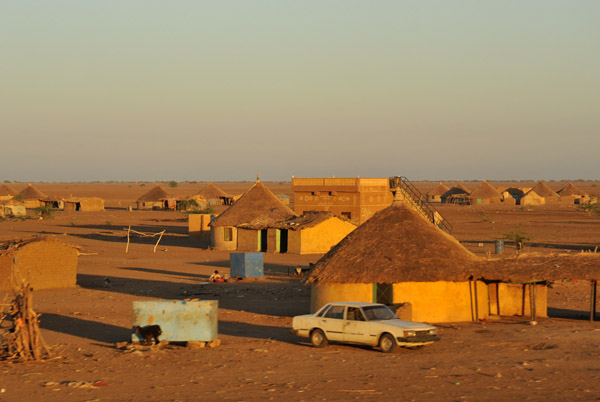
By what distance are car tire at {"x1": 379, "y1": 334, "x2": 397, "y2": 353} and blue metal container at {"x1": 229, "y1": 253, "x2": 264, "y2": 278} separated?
16908 mm

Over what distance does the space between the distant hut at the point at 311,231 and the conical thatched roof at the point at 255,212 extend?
1268 mm

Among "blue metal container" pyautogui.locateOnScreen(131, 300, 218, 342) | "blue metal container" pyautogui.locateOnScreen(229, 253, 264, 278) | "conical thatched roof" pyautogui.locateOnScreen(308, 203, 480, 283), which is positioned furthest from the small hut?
"blue metal container" pyautogui.locateOnScreen(131, 300, 218, 342)

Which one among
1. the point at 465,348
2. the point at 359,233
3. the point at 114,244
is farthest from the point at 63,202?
the point at 465,348

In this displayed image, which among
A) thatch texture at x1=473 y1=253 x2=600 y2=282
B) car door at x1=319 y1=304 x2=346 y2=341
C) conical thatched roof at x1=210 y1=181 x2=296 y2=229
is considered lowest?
car door at x1=319 y1=304 x2=346 y2=341

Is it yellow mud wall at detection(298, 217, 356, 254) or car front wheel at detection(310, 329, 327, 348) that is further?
yellow mud wall at detection(298, 217, 356, 254)

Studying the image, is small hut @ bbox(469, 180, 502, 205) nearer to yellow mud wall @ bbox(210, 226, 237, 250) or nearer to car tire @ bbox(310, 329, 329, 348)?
yellow mud wall @ bbox(210, 226, 237, 250)

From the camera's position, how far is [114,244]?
54.3 metres

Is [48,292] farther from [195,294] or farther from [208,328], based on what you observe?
[208,328]

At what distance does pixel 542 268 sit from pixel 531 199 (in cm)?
8371

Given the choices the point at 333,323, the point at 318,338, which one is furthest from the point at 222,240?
the point at 333,323

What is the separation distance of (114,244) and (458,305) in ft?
113

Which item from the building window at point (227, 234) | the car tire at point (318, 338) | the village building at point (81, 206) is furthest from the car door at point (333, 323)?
the village building at point (81, 206)

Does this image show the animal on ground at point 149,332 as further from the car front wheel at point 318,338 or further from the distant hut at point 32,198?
the distant hut at point 32,198

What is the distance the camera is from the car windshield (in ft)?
64.3
